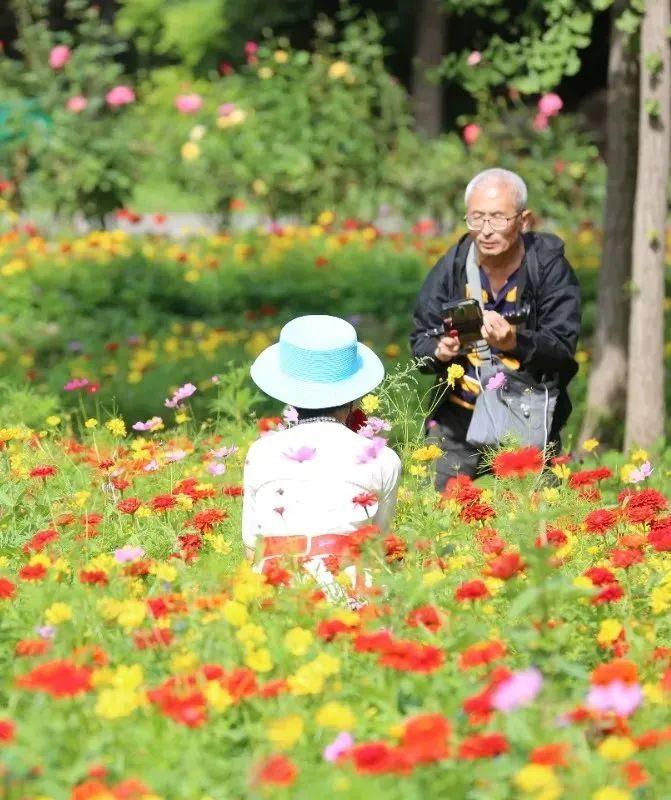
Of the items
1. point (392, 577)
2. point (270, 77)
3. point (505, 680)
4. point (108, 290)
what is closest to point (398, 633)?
point (392, 577)

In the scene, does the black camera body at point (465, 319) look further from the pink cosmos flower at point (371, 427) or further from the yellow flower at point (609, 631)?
the yellow flower at point (609, 631)

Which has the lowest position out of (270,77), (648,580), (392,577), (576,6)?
(270,77)

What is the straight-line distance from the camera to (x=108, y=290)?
8.77 meters

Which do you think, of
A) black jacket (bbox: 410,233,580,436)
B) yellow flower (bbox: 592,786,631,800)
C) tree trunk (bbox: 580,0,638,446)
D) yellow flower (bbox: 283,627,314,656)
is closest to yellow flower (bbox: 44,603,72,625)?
yellow flower (bbox: 283,627,314,656)

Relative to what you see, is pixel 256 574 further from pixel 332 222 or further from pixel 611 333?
pixel 332 222

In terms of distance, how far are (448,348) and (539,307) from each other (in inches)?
14.4

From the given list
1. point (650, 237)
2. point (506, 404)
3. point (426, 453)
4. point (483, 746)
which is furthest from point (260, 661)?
point (650, 237)

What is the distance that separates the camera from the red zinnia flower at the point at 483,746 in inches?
90.2

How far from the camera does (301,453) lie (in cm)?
321

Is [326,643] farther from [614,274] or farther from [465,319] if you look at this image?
[614,274]

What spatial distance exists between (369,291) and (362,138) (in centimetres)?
328

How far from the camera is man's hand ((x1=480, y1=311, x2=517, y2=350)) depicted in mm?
4207

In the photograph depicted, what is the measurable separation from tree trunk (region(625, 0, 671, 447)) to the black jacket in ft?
4.45

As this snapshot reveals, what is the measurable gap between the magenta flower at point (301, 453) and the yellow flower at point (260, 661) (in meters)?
0.61
